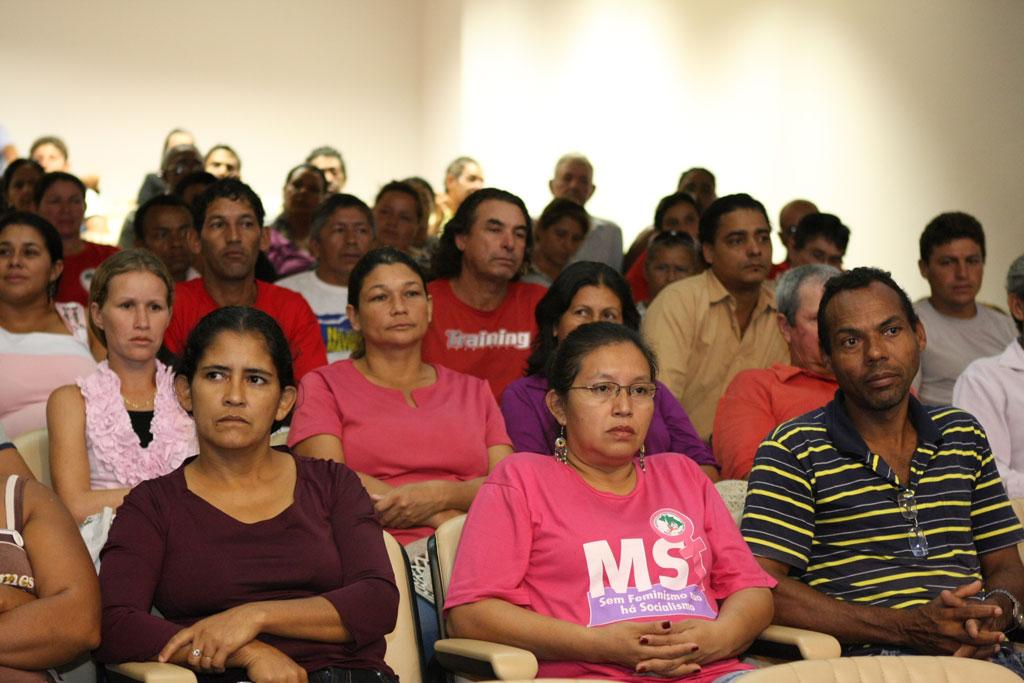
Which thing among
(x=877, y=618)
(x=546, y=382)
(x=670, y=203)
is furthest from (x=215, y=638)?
(x=670, y=203)

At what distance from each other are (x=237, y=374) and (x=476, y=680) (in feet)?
2.64

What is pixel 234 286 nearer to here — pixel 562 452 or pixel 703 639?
pixel 562 452

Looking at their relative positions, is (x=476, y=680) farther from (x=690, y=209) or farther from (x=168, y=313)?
(x=690, y=209)

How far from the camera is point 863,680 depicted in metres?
2.09

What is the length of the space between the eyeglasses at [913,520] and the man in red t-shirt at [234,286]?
2.13 meters

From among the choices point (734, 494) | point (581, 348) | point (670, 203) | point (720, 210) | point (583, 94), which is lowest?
point (734, 494)

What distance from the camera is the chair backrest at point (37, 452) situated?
10.2 ft

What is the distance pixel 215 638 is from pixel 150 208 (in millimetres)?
3542

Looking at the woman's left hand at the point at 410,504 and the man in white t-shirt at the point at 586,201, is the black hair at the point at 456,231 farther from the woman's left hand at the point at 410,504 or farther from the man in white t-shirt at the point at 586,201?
the man in white t-shirt at the point at 586,201

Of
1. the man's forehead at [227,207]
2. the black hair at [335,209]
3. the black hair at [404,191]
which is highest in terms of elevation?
the black hair at [404,191]

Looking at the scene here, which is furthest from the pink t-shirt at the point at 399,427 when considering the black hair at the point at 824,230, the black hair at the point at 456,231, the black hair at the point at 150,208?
the black hair at the point at 824,230

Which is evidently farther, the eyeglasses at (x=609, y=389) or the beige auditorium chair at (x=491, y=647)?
the eyeglasses at (x=609, y=389)

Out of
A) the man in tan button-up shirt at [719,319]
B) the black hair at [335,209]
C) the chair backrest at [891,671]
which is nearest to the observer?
the chair backrest at [891,671]

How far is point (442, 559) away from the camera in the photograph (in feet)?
8.77
